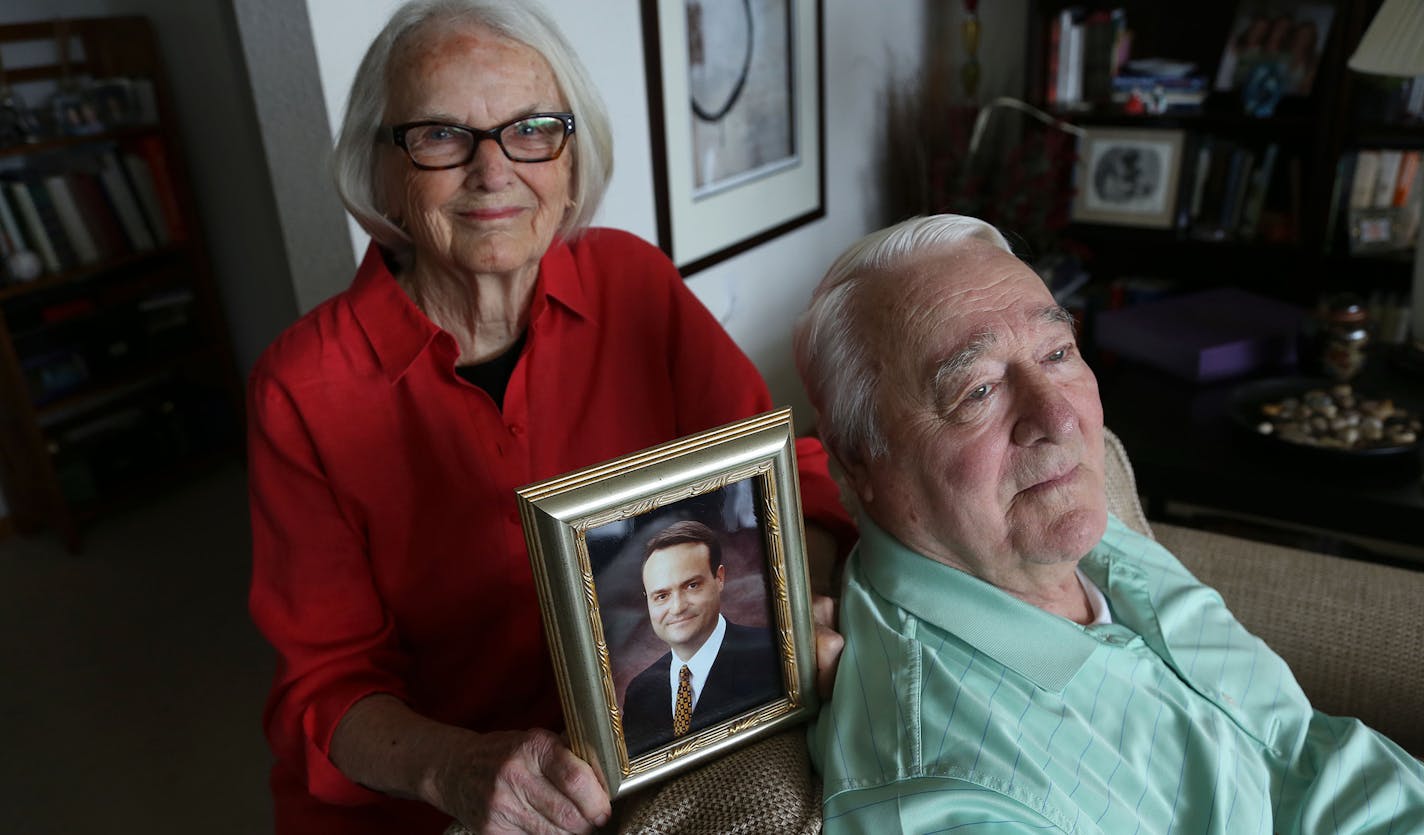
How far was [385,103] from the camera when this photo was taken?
1.16 metres

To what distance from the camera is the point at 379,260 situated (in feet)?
4.07

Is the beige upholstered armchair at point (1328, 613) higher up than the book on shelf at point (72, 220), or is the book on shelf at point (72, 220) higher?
the book on shelf at point (72, 220)

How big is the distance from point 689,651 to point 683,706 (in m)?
0.06

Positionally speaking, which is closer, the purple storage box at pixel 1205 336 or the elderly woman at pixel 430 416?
the elderly woman at pixel 430 416

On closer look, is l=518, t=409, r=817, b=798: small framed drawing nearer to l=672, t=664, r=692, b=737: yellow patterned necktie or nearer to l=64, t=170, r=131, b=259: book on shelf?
l=672, t=664, r=692, b=737: yellow patterned necktie

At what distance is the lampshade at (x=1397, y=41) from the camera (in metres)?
2.03

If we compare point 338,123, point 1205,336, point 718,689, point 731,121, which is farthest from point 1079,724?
point 731,121

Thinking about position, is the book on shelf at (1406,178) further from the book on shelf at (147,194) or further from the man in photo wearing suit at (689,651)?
the book on shelf at (147,194)

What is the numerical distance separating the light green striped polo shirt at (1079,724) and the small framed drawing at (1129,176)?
2.47 meters

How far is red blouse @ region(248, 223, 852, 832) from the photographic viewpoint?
1118 millimetres

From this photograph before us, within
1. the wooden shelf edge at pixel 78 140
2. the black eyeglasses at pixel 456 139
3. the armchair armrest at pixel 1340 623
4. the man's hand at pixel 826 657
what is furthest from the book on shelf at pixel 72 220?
the armchair armrest at pixel 1340 623

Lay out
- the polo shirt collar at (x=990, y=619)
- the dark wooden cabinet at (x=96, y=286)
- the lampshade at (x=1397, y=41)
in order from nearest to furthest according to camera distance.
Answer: the polo shirt collar at (x=990, y=619)
the lampshade at (x=1397, y=41)
the dark wooden cabinet at (x=96, y=286)

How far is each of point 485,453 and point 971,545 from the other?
1.84 feet

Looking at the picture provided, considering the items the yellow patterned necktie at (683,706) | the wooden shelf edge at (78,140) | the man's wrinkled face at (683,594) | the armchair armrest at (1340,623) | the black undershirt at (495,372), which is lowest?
the armchair armrest at (1340,623)
